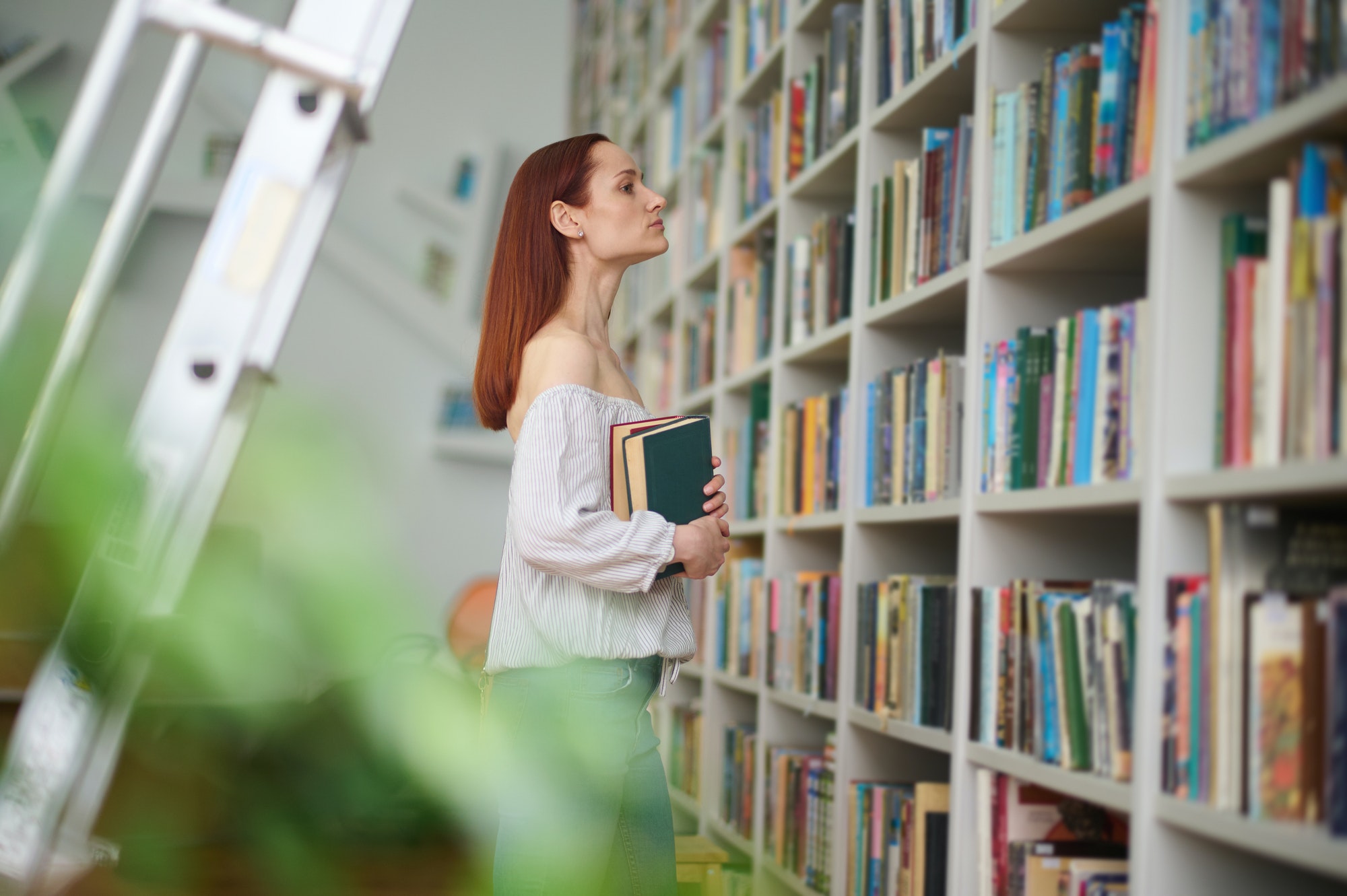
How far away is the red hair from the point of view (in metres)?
1.39

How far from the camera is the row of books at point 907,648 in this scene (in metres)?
1.71

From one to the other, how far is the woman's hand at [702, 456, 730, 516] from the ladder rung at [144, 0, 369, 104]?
0.63m

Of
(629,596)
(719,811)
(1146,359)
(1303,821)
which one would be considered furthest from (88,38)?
(1303,821)

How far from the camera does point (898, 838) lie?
1820 millimetres

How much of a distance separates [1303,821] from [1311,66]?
2.05 feet

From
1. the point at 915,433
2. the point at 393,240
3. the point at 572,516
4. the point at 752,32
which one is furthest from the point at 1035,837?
the point at 393,240

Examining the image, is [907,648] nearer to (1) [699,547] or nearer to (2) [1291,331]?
(1) [699,547]

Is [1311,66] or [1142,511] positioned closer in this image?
[1311,66]

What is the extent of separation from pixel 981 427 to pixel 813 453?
760mm

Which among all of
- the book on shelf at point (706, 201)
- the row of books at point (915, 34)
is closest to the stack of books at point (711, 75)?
the book on shelf at point (706, 201)

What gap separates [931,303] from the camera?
6.13 ft

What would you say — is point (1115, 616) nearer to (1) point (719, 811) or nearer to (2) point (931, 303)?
(2) point (931, 303)

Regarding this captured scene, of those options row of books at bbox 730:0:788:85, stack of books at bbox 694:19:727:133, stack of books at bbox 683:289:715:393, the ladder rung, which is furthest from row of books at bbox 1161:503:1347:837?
stack of books at bbox 694:19:727:133

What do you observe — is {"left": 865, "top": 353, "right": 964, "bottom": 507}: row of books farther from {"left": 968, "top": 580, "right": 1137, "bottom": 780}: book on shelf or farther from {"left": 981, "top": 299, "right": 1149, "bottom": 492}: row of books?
{"left": 968, "top": 580, "right": 1137, "bottom": 780}: book on shelf
